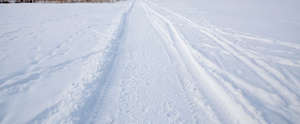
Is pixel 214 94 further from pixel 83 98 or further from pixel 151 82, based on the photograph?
pixel 83 98

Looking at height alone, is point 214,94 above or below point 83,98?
above

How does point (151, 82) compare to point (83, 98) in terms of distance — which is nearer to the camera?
point (83, 98)

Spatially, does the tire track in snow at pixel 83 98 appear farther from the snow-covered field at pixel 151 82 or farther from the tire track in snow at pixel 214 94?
the tire track in snow at pixel 214 94

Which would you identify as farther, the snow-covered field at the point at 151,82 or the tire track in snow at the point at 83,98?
the snow-covered field at the point at 151,82

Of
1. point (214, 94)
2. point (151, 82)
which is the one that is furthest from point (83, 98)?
point (214, 94)

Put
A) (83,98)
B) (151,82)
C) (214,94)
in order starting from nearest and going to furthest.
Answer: (83,98) → (214,94) → (151,82)

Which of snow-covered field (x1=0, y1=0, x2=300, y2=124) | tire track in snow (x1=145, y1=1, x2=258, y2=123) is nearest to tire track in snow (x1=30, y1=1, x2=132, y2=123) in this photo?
snow-covered field (x1=0, y1=0, x2=300, y2=124)

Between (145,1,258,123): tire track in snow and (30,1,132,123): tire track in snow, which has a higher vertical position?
(145,1,258,123): tire track in snow

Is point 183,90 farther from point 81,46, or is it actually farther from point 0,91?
point 81,46

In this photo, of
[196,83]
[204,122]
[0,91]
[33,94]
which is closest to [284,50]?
[196,83]

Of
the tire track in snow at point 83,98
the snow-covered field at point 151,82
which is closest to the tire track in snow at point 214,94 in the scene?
the snow-covered field at point 151,82

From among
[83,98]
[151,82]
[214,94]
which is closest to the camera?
[83,98]

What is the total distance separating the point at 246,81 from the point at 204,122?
4.26 feet

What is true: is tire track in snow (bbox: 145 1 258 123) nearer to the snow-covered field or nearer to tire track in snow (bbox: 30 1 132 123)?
the snow-covered field
